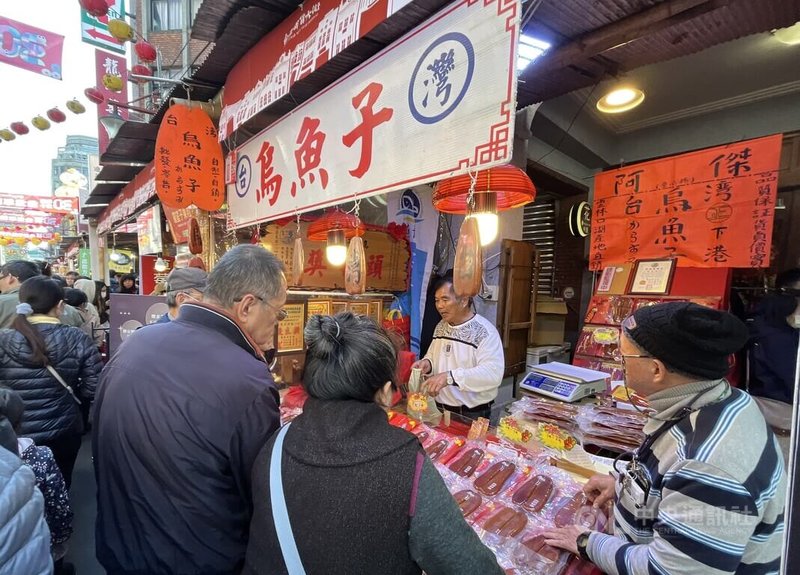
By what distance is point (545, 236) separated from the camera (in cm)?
867

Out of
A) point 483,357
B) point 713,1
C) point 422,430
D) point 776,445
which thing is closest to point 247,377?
point 422,430

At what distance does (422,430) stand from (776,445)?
1.90 meters

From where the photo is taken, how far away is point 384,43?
2.93 meters

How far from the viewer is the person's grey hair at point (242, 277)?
172 cm

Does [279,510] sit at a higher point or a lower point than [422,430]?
higher

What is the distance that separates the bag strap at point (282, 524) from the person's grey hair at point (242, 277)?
2.98 feet

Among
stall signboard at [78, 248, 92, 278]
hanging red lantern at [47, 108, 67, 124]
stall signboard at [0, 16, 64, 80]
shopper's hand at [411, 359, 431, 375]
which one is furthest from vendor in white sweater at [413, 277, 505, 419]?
stall signboard at [78, 248, 92, 278]

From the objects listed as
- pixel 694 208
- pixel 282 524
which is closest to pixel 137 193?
pixel 282 524

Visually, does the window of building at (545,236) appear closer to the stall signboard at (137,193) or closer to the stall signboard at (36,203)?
the stall signboard at (137,193)

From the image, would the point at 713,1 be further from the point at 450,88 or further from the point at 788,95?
the point at 788,95

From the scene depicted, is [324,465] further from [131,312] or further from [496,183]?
[131,312]

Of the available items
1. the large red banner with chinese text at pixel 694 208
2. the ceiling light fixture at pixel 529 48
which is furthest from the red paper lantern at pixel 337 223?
the large red banner with chinese text at pixel 694 208

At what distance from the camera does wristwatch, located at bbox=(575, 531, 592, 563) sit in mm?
1392

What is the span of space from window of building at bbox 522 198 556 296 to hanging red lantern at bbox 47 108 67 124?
10737 mm
